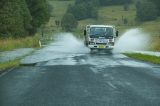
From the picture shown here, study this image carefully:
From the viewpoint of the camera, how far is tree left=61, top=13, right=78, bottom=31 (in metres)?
166

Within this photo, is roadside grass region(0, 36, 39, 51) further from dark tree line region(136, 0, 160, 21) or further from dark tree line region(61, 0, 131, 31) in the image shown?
dark tree line region(61, 0, 131, 31)

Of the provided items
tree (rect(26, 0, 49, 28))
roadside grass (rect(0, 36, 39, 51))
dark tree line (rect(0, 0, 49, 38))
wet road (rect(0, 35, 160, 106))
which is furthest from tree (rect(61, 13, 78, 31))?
wet road (rect(0, 35, 160, 106))

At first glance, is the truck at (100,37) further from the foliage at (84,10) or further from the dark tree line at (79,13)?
the foliage at (84,10)

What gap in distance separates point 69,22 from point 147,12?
2638 cm

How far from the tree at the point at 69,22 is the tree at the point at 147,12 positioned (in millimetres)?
21458

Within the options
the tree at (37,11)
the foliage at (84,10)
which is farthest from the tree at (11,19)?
the foliage at (84,10)

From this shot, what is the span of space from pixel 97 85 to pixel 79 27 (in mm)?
153389

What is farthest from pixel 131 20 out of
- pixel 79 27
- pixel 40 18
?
pixel 40 18

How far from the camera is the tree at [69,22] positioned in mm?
166500

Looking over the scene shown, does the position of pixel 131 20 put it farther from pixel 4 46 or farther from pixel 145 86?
pixel 145 86

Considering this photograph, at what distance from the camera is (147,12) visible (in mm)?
159250

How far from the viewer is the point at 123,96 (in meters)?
12.7

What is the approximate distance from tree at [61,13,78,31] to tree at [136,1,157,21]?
21458 mm

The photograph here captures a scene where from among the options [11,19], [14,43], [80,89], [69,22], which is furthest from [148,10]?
[80,89]
